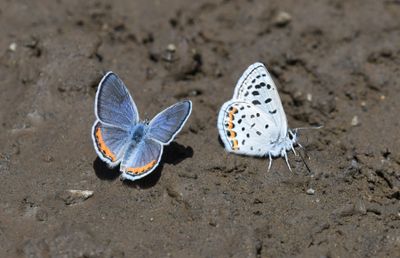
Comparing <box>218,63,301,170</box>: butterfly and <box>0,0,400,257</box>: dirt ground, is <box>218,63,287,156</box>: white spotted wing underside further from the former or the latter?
<box>0,0,400,257</box>: dirt ground

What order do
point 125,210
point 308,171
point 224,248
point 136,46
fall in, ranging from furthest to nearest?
point 136,46 < point 308,171 < point 125,210 < point 224,248

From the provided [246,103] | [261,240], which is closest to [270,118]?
[246,103]

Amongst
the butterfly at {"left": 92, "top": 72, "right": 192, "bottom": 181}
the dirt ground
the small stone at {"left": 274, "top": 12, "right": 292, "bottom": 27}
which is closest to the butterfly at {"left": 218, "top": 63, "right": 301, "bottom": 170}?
the dirt ground

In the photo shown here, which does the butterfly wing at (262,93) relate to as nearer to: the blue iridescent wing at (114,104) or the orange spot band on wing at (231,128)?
the orange spot band on wing at (231,128)

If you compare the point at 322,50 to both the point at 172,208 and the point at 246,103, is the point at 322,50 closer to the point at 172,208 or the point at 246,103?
the point at 246,103

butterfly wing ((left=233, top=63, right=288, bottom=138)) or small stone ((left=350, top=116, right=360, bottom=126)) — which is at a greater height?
butterfly wing ((left=233, top=63, right=288, bottom=138))

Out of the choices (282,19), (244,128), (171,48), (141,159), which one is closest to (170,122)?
(141,159)

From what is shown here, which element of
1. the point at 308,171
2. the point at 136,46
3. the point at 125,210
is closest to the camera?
the point at 125,210
